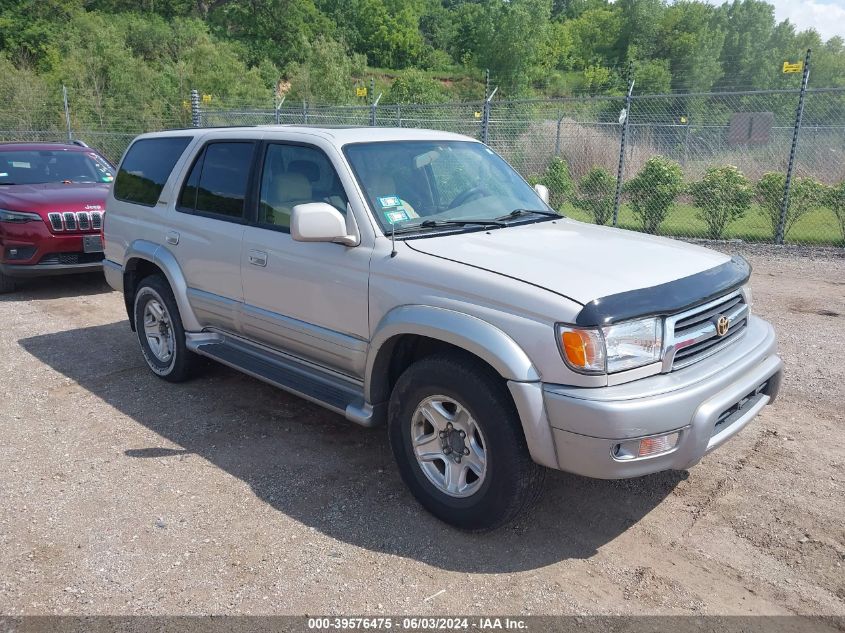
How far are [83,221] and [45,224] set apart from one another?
395 mm

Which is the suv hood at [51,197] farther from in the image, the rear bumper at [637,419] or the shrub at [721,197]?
the shrub at [721,197]

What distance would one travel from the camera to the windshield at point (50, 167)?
8.72 m

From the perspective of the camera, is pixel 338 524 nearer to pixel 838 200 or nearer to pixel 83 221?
pixel 83 221

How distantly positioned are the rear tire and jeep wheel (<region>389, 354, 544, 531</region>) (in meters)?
6.83

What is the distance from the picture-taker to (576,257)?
3.46 meters

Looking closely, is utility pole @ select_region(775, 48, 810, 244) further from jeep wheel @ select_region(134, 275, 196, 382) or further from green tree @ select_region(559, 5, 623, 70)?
green tree @ select_region(559, 5, 623, 70)

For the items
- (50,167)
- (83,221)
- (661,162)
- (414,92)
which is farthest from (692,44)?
(83,221)

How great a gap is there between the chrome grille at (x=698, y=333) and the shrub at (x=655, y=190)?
28.6ft

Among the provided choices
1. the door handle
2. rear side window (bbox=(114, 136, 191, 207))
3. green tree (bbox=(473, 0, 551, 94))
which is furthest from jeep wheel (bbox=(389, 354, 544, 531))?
green tree (bbox=(473, 0, 551, 94))

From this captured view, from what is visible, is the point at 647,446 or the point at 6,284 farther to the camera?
the point at 6,284

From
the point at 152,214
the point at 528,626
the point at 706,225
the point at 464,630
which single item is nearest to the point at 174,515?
the point at 464,630

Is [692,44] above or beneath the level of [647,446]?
above

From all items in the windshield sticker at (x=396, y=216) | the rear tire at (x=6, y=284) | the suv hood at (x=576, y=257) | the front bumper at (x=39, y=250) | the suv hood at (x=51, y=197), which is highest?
the windshield sticker at (x=396, y=216)

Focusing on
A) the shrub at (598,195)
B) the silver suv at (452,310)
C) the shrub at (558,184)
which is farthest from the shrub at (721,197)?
the silver suv at (452,310)
